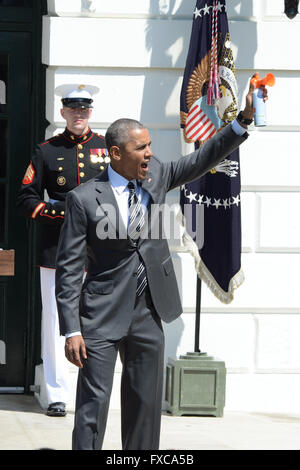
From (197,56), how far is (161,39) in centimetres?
38

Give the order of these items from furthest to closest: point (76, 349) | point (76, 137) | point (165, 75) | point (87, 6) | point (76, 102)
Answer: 1. point (165, 75)
2. point (87, 6)
3. point (76, 137)
4. point (76, 102)
5. point (76, 349)

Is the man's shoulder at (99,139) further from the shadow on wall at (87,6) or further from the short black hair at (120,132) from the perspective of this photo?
the short black hair at (120,132)

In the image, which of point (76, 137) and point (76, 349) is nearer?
point (76, 349)

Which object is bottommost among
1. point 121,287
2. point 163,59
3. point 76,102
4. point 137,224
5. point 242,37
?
point 121,287

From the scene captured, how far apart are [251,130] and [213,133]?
511 millimetres

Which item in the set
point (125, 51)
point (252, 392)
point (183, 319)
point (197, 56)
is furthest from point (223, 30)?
point (252, 392)

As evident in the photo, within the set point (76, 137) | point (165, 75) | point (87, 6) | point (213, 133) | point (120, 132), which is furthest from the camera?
point (165, 75)

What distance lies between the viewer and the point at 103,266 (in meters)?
4.93

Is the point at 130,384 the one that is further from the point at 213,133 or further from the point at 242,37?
the point at 242,37

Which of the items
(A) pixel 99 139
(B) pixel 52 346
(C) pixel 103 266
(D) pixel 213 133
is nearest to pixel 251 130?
(D) pixel 213 133

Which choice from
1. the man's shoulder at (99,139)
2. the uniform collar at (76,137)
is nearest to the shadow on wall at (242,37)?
the man's shoulder at (99,139)

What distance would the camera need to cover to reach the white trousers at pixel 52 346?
725 centimetres

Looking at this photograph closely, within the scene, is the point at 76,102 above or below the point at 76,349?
above
